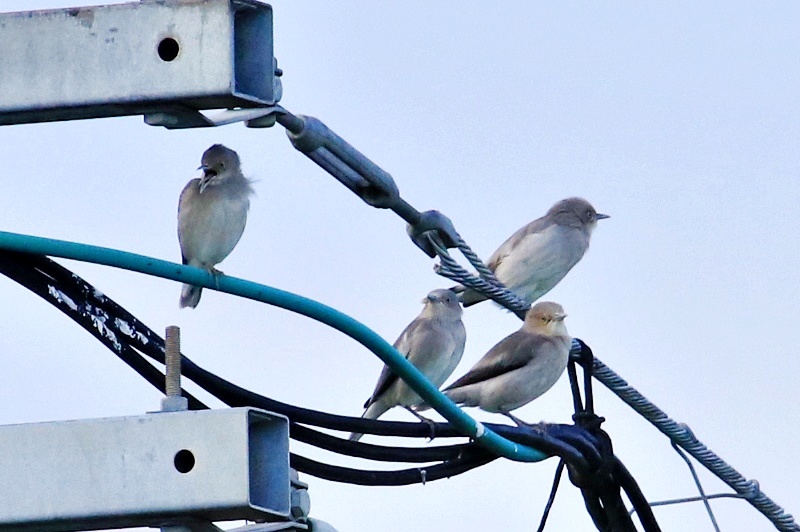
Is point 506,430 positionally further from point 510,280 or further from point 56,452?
point 510,280

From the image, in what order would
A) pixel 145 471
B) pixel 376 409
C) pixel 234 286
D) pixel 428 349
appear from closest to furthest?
1. pixel 145 471
2. pixel 234 286
3. pixel 376 409
4. pixel 428 349

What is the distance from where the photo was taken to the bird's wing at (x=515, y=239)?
13.0 meters

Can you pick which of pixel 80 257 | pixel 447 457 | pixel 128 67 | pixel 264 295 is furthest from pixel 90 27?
pixel 447 457

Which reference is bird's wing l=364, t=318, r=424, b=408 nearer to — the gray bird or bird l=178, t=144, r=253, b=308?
the gray bird

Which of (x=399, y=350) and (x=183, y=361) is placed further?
(x=399, y=350)

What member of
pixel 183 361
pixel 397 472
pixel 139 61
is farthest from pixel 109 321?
pixel 397 472

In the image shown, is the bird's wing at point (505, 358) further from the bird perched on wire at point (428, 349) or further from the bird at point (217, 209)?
the bird at point (217, 209)

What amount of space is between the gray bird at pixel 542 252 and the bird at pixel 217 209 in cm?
393

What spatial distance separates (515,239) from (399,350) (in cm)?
252

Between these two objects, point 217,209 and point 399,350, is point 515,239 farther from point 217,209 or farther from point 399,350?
point 217,209

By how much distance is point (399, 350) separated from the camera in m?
10.9

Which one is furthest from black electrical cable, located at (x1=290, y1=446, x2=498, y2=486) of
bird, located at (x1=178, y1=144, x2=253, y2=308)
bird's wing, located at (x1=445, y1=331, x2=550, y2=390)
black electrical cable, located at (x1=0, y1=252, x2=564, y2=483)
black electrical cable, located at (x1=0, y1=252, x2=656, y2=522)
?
bird's wing, located at (x1=445, y1=331, x2=550, y2=390)

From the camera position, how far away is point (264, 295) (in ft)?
13.7

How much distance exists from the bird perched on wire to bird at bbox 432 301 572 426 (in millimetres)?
717
